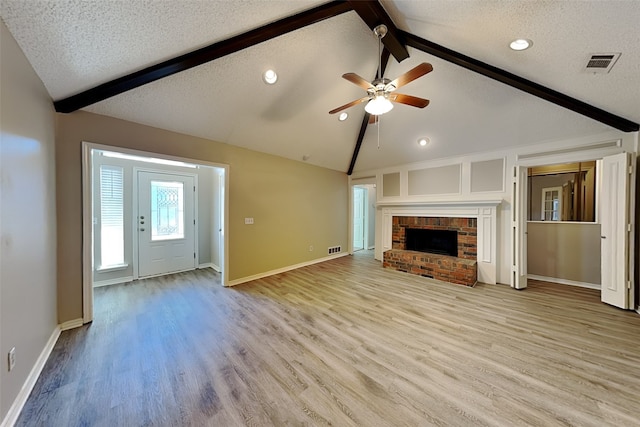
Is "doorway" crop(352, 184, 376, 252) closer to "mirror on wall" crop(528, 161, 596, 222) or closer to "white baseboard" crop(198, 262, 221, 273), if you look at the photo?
"mirror on wall" crop(528, 161, 596, 222)

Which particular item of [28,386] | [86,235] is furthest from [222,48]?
[28,386]

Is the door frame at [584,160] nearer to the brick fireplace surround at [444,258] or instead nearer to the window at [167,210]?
the brick fireplace surround at [444,258]

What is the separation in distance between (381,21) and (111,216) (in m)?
4.96

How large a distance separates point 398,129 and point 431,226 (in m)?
2.12

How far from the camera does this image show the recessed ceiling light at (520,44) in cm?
202

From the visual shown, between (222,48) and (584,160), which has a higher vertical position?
(222,48)

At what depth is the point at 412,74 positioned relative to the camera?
2102mm

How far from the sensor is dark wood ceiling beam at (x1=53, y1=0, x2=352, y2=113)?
2.10 meters

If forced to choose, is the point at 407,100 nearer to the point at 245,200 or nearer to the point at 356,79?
the point at 356,79

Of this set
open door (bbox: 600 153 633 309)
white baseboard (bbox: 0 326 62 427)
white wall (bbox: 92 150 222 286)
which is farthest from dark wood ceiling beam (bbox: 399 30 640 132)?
white baseboard (bbox: 0 326 62 427)

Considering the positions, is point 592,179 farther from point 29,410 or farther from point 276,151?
point 29,410

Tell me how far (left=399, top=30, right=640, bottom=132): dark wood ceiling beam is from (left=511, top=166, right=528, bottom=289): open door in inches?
43.1

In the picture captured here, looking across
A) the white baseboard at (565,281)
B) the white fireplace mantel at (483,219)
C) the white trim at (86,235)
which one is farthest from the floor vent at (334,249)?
the white trim at (86,235)

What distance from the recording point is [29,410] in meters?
1.47
